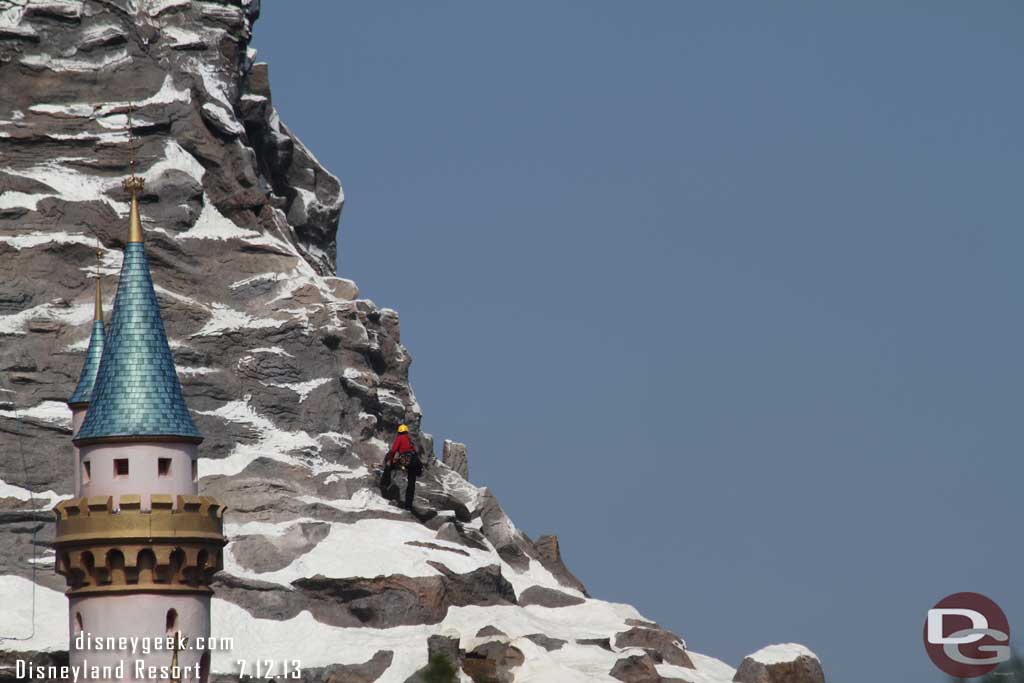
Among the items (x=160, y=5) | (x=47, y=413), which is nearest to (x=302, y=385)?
(x=47, y=413)

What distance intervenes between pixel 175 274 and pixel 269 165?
14.2m

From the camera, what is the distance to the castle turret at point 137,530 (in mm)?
68062

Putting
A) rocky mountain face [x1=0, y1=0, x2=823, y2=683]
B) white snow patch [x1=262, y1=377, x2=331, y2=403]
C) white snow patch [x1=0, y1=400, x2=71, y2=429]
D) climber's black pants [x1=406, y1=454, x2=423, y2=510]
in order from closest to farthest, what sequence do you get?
rocky mountain face [x1=0, y1=0, x2=823, y2=683], white snow patch [x1=0, y1=400, x2=71, y2=429], climber's black pants [x1=406, y1=454, x2=423, y2=510], white snow patch [x1=262, y1=377, x2=331, y2=403]

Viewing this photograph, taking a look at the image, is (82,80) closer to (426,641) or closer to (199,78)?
(199,78)

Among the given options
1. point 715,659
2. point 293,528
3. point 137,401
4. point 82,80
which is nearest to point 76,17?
point 82,80

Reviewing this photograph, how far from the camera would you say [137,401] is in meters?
70.0

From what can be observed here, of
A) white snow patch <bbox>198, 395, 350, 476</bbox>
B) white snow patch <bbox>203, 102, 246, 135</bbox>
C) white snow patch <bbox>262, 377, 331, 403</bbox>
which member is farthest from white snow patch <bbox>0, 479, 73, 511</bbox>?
white snow patch <bbox>203, 102, 246, 135</bbox>

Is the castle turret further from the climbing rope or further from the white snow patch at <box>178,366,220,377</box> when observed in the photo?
the white snow patch at <box>178,366,220,377</box>

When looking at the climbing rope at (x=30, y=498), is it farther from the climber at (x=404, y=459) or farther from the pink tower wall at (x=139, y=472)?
the pink tower wall at (x=139, y=472)

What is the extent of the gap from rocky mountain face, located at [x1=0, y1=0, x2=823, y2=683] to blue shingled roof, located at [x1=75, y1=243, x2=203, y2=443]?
19.4 metres

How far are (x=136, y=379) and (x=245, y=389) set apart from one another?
32.5m

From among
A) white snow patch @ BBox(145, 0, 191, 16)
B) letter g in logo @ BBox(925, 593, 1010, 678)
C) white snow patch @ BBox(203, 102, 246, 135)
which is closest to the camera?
letter g in logo @ BBox(925, 593, 1010, 678)

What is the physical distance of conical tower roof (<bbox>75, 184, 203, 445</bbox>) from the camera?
228ft

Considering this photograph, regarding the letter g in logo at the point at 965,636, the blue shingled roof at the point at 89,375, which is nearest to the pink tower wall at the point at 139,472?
the blue shingled roof at the point at 89,375
